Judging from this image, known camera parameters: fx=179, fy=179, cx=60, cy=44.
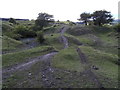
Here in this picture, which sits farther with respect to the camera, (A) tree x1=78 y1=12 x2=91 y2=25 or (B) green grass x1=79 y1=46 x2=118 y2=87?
(A) tree x1=78 y1=12 x2=91 y2=25

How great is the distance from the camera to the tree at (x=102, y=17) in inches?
3019

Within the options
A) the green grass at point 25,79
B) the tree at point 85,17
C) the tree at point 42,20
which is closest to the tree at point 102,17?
the tree at point 85,17

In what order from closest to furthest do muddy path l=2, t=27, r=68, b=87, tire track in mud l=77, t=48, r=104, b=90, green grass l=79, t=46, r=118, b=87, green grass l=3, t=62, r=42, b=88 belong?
1. green grass l=3, t=62, r=42, b=88
2. tire track in mud l=77, t=48, r=104, b=90
3. muddy path l=2, t=27, r=68, b=87
4. green grass l=79, t=46, r=118, b=87

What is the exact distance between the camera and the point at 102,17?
77000 millimetres

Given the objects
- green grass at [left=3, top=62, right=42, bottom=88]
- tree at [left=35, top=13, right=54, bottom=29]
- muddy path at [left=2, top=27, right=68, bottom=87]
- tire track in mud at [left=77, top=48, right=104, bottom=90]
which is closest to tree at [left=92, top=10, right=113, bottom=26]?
tree at [left=35, top=13, right=54, bottom=29]

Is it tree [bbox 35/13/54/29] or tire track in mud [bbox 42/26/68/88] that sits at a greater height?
tree [bbox 35/13/54/29]

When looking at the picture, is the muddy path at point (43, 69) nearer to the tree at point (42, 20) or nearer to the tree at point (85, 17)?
the tree at point (42, 20)

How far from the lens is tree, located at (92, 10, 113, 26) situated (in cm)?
7669

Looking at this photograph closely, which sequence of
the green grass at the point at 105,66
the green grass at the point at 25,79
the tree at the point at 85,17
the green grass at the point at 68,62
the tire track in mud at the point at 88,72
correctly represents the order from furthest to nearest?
the tree at the point at 85,17 → the green grass at the point at 68,62 → the green grass at the point at 105,66 → the tire track in mud at the point at 88,72 → the green grass at the point at 25,79

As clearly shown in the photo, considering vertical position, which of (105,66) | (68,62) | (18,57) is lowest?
(105,66)

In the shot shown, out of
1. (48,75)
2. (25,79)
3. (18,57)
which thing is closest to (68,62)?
(48,75)

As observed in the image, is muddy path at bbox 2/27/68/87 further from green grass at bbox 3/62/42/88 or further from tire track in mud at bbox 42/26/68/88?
green grass at bbox 3/62/42/88

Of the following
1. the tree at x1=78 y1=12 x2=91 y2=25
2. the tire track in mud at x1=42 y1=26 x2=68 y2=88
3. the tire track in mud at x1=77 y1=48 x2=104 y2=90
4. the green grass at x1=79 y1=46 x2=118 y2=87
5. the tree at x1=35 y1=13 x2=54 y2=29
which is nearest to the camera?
the tire track in mud at x1=77 y1=48 x2=104 y2=90

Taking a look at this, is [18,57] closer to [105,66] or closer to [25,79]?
[25,79]
